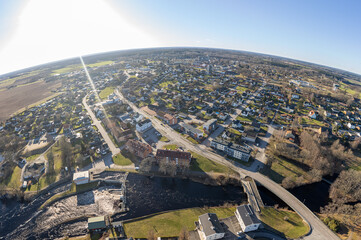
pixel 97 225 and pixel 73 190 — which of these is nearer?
pixel 97 225

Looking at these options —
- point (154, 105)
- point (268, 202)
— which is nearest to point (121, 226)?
point (268, 202)

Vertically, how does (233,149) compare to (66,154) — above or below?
above

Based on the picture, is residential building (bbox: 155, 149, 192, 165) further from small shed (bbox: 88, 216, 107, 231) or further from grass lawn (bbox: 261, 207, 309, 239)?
grass lawn (bbox: 261, 207, 309, 239)

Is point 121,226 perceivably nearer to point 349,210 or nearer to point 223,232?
point 223,232

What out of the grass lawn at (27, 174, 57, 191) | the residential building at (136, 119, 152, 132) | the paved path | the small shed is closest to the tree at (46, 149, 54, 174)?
the grass lawn at (27, 174, 57, 191)

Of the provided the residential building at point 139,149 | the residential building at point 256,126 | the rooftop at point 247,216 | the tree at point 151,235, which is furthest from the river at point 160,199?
the residential building at point 256,126

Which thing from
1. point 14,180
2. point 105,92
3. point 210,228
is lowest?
point 210,228

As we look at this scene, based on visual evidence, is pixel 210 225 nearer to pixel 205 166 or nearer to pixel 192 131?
pixel 205 166

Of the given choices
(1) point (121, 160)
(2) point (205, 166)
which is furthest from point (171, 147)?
(1) point (121, 160)
